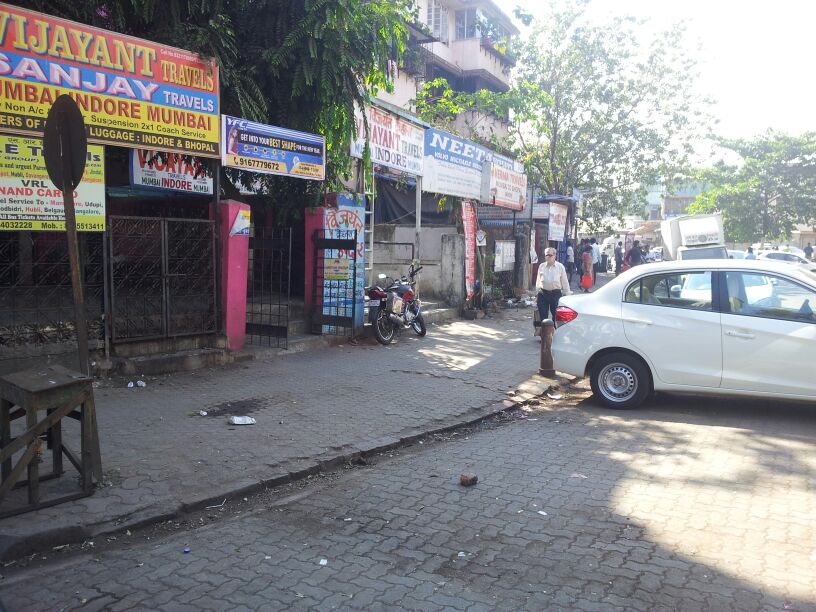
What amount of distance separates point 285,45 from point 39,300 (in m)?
4.91

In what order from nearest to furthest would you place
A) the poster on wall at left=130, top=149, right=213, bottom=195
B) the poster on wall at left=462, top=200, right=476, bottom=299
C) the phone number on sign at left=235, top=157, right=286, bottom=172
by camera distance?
the phone number on sign at left=235, top=157, right=286, bottom=172
the poster on wall at left=130, top=149, right=213, bottom=195
the poster on wall at left=462, top=200, right=476, bottom=299

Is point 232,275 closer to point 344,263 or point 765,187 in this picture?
point 344,263

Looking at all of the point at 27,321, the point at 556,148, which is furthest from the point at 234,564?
the point at 556,148

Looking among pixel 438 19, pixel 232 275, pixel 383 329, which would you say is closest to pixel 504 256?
pixel 383 329

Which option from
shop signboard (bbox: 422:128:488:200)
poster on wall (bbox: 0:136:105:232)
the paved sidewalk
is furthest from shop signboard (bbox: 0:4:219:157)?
shop signboard (bbox: 422:128:488:200)

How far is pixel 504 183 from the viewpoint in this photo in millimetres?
17062

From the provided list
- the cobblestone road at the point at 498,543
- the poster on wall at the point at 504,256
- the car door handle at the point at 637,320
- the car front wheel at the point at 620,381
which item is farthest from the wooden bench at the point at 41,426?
the poster on wall at the point at 504,256

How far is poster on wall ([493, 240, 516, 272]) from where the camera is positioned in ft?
55.3

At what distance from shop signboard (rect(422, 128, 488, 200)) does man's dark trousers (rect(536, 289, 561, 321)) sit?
11.7 feet

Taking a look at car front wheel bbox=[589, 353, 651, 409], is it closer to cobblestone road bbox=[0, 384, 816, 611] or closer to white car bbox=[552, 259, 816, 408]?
white car bbox=[552, 259, 816, 408]

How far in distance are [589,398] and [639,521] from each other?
12.8ft

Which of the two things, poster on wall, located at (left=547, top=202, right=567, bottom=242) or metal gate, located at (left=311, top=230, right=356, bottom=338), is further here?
poster on wall, located at (left=547, top=202, right=567, bottom=242)

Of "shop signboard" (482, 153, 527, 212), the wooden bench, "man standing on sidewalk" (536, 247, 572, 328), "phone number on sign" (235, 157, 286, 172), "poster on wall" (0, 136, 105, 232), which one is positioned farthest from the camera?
"shop signboard" (482, 153, 527, 212)

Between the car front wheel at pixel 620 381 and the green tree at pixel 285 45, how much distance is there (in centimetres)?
567
